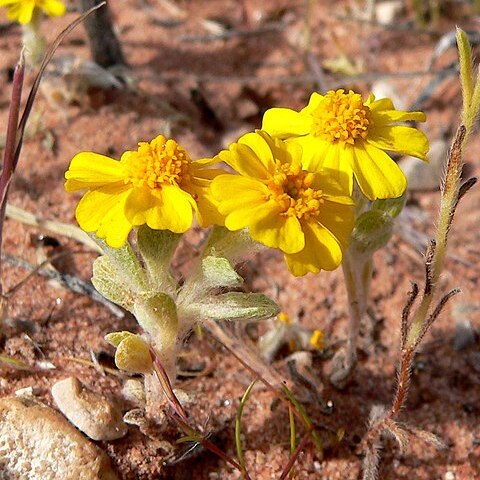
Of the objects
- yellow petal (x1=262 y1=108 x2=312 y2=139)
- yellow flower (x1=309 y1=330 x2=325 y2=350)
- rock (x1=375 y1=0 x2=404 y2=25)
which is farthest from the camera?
rock (x1=375 y1=0 x2=404 y2=25)

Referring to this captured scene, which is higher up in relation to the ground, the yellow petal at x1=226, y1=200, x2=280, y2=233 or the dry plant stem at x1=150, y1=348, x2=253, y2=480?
the yellow petal at x1=226, y1=200, x2=280, y2=233

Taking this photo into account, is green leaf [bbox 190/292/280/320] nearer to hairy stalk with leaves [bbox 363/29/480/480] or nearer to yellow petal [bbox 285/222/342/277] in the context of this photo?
yellow petal [bbox 285/222/342/277]

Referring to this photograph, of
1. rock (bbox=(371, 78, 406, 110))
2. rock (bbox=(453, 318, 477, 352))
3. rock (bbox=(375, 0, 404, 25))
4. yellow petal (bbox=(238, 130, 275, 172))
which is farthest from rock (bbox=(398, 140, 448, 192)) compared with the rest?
yellow petal (bbox=(238, 130, 275, 172))

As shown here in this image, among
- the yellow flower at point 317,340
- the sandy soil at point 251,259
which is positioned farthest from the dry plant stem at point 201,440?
the yellow flower at point 317,340

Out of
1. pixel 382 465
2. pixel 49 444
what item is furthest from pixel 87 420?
pixel 382 465

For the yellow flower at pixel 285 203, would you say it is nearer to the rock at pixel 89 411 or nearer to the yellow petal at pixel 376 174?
the yellow petal at pixel 376 174

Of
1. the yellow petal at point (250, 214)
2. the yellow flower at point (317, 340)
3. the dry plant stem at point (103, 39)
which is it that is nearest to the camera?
the yellow petal at point (250, 214)

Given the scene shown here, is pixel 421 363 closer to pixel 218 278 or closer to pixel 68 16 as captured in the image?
pixel 218 278

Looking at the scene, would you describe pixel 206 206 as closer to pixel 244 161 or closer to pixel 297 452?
pixel 244 161
